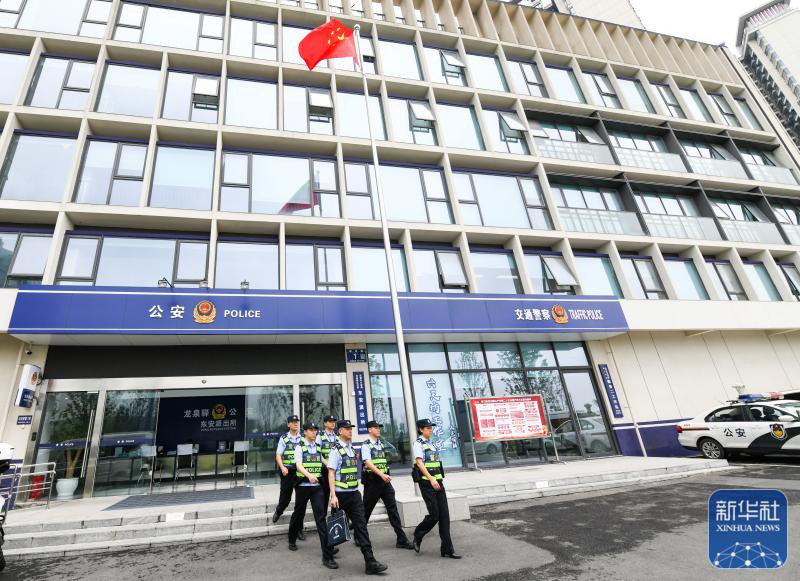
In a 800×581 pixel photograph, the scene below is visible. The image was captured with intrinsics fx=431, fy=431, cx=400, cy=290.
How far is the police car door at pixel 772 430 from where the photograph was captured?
36.8 feet

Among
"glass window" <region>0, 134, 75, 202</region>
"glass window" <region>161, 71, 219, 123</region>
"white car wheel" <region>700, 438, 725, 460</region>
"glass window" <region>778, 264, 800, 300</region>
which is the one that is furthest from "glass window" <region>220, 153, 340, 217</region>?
"glass window" <region>778, 264, 800, 300</region>

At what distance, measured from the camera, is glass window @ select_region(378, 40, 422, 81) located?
18.4 m

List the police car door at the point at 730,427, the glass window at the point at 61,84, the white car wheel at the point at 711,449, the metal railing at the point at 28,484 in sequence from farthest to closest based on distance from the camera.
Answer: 1. the glass window at the point at 61,84
2. the white car wheel at the point at 711,449
3. the police car door at the point at 730,427
4. the metal railing at the point at 28,484

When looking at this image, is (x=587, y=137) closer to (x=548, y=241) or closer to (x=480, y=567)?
(x=548, y=241)

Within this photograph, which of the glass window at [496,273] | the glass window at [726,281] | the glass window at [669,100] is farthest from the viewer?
the glass window at [669,100]

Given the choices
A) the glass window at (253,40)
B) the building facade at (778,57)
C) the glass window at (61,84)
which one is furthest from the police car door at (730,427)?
the building facade at (778,57)

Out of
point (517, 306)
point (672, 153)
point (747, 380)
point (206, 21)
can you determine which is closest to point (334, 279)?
point (517, 306)

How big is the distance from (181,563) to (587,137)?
69.4 feet

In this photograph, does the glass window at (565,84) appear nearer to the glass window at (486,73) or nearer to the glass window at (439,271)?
the glass window at (486,73)

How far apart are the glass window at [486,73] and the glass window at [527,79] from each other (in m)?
0.56

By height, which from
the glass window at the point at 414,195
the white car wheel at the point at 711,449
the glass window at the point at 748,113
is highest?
the glass window at the point at 748,113

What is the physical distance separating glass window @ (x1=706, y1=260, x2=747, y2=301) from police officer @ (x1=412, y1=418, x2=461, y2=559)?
55.7 ft

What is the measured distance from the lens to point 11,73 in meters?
14.0

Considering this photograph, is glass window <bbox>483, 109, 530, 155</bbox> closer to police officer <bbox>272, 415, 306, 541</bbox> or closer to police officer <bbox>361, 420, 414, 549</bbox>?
police officer <bbox>272, 415, 306, 541</bbox>
